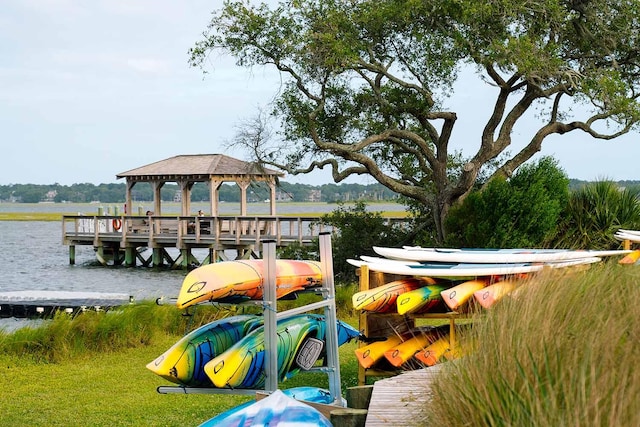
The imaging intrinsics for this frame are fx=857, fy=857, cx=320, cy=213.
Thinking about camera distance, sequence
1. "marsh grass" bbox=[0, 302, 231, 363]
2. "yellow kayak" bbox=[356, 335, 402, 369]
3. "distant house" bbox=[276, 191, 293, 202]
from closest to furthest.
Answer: "yellow kayak" bbox=[356, 335, 402, 369], "marsh grass" bbox=[0, 302, 231, 363], "distant house" bbox=[276, 191, 293, 202]

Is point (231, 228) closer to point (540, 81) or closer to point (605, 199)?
point (540, 81)

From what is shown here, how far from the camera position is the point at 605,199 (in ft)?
52.6

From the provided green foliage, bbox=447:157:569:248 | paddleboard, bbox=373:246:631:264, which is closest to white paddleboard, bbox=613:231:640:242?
paddleboard, bbox=373:246:631:264

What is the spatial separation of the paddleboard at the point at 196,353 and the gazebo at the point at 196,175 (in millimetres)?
25541

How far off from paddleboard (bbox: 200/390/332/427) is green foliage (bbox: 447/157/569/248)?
10.9 metres

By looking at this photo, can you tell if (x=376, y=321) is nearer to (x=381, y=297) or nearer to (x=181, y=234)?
(x=381, y=297)

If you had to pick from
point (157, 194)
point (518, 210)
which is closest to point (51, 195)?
point (157, 194)

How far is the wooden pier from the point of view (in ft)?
109

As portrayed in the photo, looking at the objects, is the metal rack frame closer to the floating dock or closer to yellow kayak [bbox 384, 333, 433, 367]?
yellow kayak [bbox 384, 333, 433, 367]

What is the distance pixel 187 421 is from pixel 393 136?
50.9ft

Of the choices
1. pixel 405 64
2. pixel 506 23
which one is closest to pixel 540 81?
pixel 506 23

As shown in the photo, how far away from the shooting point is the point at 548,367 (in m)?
3.36

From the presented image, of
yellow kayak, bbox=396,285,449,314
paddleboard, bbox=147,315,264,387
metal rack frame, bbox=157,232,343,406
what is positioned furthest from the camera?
yellow kayak, bbox=396,285,449,314

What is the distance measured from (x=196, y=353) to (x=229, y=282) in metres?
0.77
